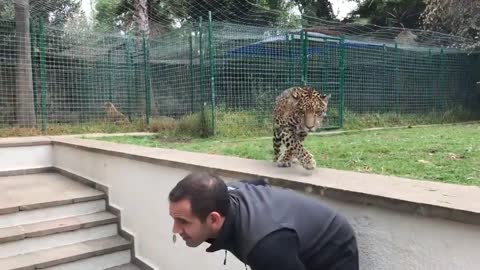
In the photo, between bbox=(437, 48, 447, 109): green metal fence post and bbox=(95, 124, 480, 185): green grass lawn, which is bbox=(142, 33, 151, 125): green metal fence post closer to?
bbox=(95, 124, 480, 185): green grass lawn

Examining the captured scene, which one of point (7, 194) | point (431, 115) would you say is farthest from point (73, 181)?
point (431, 115)

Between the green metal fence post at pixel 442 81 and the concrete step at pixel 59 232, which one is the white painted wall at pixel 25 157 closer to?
the concrete step at pixel 59 232

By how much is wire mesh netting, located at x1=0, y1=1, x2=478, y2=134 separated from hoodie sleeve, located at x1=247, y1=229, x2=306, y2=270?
19.4ft

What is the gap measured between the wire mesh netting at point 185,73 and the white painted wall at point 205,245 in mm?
2287

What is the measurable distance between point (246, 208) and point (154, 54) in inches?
316

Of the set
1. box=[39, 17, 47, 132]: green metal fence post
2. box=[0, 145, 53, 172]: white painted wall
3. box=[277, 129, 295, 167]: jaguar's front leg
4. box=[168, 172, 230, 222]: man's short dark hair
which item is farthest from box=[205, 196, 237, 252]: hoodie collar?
box=[39, 17, 47, 132]: green metal fence post

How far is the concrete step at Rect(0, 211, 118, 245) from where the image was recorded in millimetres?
4062

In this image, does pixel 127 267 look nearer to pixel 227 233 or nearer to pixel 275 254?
pixel 227 233

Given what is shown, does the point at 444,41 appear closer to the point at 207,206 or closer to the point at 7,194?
the point at 7,194

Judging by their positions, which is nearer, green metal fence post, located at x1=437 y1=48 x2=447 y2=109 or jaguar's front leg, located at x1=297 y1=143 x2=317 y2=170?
jaguar's front leg, located at x1=297 y1=143 x2=317 y2=170

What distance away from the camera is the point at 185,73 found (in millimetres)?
8570

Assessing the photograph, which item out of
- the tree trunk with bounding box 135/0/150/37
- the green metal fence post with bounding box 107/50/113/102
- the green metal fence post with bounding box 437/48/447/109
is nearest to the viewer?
the green metal fence post with bounding box 107/50/113/102

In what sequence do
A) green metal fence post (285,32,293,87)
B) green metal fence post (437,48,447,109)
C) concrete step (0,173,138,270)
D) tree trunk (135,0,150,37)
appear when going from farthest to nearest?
Result: tree trunk (135,0,150,37) < green metal fence post (437,48,447,109) < green metal fence post (285,32,293,87) < concrete step (0,173,138,270)

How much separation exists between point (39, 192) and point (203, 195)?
3976 millimetres
